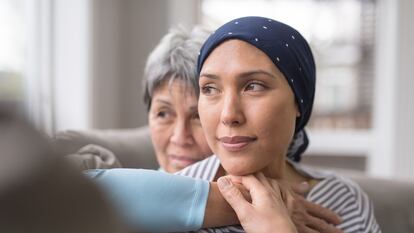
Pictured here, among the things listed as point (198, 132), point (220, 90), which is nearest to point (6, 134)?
point (220, 90)

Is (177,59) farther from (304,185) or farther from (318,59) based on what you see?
(318,59)

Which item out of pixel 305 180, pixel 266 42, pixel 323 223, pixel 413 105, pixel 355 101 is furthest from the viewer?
pixel 355 101

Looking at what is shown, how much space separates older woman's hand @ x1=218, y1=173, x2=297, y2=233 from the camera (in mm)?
864

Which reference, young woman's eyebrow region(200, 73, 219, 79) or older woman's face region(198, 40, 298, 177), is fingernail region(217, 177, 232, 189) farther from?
young woman's eyebrow region(200, 73, 219, 79)

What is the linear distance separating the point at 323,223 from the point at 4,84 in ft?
2.49

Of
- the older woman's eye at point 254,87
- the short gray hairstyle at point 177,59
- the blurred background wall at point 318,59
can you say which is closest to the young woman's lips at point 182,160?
the short gray hairstyle at point 177,59

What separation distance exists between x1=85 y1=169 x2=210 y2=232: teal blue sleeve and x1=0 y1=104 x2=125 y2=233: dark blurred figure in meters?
0.37

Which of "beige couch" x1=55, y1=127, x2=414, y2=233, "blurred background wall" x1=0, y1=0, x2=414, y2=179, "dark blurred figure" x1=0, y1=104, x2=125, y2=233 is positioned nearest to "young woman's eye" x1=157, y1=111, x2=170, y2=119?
"beige couch" x1=55, y1=127, x2=414, y2=233

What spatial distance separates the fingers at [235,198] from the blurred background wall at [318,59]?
1.99m

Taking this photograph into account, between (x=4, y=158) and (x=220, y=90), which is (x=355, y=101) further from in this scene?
(x=4, y=158)

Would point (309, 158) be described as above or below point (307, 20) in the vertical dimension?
below

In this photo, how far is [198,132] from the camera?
4.00 ft

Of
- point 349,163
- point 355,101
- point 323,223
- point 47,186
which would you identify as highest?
point 47,186

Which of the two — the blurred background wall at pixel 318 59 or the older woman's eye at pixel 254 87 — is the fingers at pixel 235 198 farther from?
the blurred background wall at pixel 318 59
